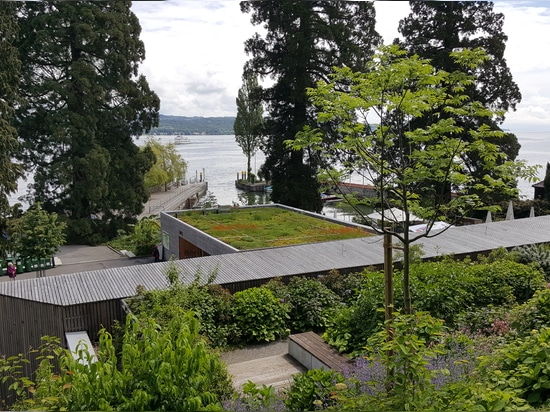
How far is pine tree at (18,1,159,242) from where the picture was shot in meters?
23.4

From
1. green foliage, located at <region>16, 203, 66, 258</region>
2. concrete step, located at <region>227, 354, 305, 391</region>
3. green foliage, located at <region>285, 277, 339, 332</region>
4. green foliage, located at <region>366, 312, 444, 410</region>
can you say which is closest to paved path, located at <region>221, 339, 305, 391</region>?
concrete step, located at <region>227, 354, 305, 391</region>

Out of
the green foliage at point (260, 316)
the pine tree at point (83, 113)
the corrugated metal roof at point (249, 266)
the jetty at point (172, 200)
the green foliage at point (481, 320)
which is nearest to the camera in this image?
the green foliage at point (481, 320)

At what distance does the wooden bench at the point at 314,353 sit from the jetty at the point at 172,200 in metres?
25.1

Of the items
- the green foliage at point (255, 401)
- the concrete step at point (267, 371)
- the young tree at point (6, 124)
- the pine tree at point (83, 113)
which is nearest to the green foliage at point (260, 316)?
the concrete step at point (267, 371)

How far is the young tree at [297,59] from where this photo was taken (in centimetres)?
2355

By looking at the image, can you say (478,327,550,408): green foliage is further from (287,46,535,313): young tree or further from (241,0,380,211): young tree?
(241,0,380,211): young tree

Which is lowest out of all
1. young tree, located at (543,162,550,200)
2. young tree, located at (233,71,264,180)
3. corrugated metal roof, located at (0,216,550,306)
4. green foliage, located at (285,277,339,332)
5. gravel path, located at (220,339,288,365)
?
gravel path, located at (220,339,288,365)

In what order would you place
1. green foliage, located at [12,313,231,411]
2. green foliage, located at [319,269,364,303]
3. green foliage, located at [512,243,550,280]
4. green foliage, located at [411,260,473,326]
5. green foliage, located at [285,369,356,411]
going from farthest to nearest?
1. green foliage, located at [512,243,550,280]
2. green foliage, located at [319,269,364,303]
3. green foliage, located at [411,260,473,326]
4. green foliage, located at [285,369,356,411]
5. green foliage, located at [12,313,231,411]

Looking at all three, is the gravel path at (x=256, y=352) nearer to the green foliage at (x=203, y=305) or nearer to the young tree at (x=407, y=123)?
the green foliage at (x=203, y=305)

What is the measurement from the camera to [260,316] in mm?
7984

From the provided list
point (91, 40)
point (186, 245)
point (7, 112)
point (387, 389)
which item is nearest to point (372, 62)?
point (387, 389)

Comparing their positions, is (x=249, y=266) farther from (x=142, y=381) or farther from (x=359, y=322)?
(x=142, y=381)

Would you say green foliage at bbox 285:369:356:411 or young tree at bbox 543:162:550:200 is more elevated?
young tree at bbox 543:162:550:200

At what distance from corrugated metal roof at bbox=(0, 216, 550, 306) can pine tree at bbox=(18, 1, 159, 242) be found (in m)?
15.0
